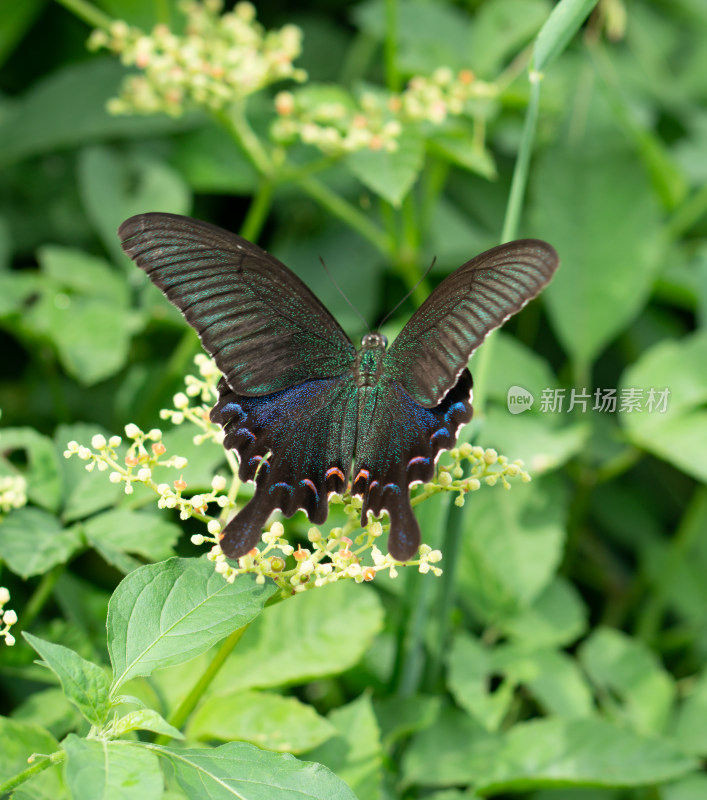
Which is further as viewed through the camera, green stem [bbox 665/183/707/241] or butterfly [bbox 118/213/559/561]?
green stem [bbox 665/183/707/241]

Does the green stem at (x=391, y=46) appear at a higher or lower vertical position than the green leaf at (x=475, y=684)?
higher

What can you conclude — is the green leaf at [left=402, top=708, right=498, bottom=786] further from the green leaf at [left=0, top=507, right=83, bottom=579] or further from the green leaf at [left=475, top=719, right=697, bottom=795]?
the green leaf at [left=0, top=507, right=83, bottom=579]

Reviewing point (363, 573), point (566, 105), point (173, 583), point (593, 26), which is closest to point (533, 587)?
point (363, 573)

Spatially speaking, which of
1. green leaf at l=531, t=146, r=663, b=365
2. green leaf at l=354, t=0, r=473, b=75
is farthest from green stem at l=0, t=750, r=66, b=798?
green leaf at l=354, t=0, r=473, b=75

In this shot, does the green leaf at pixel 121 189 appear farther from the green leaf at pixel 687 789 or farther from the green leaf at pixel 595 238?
the green leaf at pixel 687 789

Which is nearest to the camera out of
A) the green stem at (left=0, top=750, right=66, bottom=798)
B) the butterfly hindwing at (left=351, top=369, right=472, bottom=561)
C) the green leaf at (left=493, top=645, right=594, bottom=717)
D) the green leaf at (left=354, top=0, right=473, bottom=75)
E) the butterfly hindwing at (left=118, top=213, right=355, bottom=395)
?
the green stem at (left=0, top=750, right=66, bottom=798)

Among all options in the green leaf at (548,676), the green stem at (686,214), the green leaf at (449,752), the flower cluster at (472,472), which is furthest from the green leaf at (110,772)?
the green stem at (686,214)
